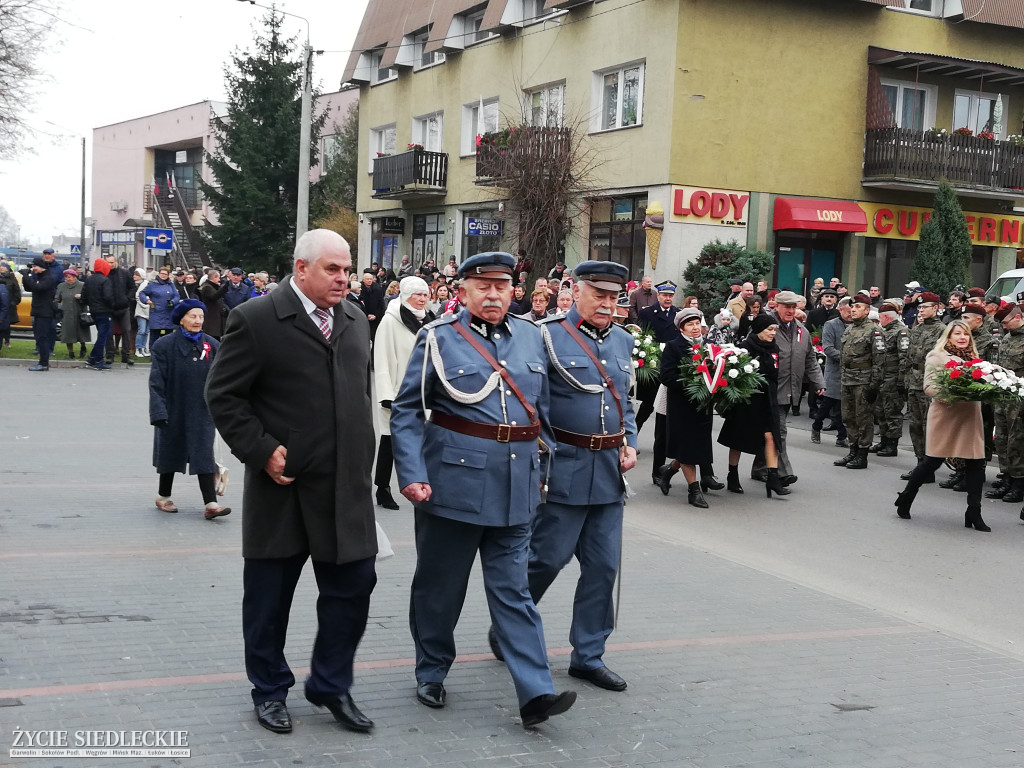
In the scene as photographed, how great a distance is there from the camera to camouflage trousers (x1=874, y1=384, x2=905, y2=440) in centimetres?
1473

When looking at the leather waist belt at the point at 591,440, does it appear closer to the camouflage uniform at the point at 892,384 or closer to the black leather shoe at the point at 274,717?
the black leather shoe at the point at 274,717

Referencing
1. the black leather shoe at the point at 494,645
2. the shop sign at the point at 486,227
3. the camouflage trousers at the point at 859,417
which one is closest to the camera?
the black leather shoe at the point at 494,645

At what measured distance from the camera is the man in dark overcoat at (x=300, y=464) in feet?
15.5

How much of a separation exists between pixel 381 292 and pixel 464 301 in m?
17.7

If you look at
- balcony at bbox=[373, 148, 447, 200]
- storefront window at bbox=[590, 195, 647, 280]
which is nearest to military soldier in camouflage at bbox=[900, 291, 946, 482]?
storefront window at bbox=[590, 195, 647, 280]

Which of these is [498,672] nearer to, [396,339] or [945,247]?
[396,339]

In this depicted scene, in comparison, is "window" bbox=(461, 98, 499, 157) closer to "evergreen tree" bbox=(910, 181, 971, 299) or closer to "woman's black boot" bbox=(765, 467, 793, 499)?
"evergreen tree" bbox=(910, 181, 971, 299)

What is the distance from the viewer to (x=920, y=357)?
1408 centimetres

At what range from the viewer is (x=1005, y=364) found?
12.3m

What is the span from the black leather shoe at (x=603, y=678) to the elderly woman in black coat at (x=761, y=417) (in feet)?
20.4

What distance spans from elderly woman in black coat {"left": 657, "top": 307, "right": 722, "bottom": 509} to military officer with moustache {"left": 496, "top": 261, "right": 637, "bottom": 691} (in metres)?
5.22

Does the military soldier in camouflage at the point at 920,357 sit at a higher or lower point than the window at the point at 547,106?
lower

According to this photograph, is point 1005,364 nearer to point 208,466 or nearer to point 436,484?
point 208,466

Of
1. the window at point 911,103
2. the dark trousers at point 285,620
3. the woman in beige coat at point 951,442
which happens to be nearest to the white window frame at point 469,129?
the window at point 911,103
